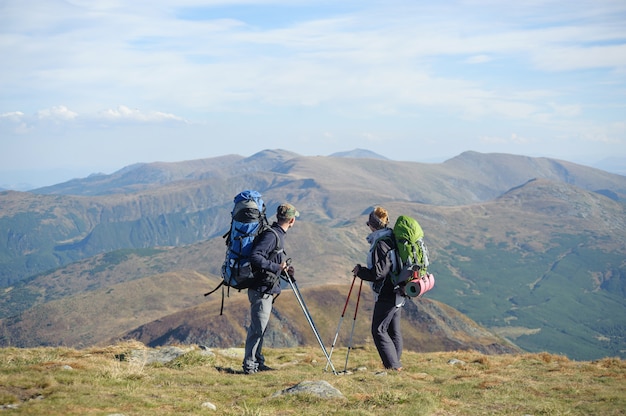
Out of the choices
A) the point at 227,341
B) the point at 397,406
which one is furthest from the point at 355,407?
the point at 227,341

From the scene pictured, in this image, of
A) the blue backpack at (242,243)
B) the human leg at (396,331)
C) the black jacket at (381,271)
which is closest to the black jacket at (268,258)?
the blue backpack at (242,243)

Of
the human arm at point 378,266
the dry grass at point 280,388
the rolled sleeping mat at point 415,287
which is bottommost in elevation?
the dry grass at point 280,388

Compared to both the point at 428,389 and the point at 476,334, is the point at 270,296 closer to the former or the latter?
the point at 428,389

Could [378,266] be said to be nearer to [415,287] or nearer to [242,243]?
[415,287]

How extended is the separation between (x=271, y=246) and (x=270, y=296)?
1.79 meters

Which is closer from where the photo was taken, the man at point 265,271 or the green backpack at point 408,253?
the man at point 265,271

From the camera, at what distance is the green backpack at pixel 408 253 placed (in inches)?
640

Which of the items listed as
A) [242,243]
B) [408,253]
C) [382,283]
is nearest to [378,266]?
[382,283]

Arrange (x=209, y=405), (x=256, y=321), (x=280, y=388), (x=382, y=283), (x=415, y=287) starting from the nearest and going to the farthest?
(x=209, y=405)
(x=280, y=388)
(x=415, y=287)
(x=382, y=283)
(x=256, y=321)

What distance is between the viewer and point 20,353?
19.4 meters

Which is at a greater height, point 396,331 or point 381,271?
point 381,271

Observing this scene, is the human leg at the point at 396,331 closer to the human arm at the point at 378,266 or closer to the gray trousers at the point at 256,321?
the human arm at the point at 378,266

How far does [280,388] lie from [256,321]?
291 centimetres

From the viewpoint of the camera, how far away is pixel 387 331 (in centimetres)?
1758
